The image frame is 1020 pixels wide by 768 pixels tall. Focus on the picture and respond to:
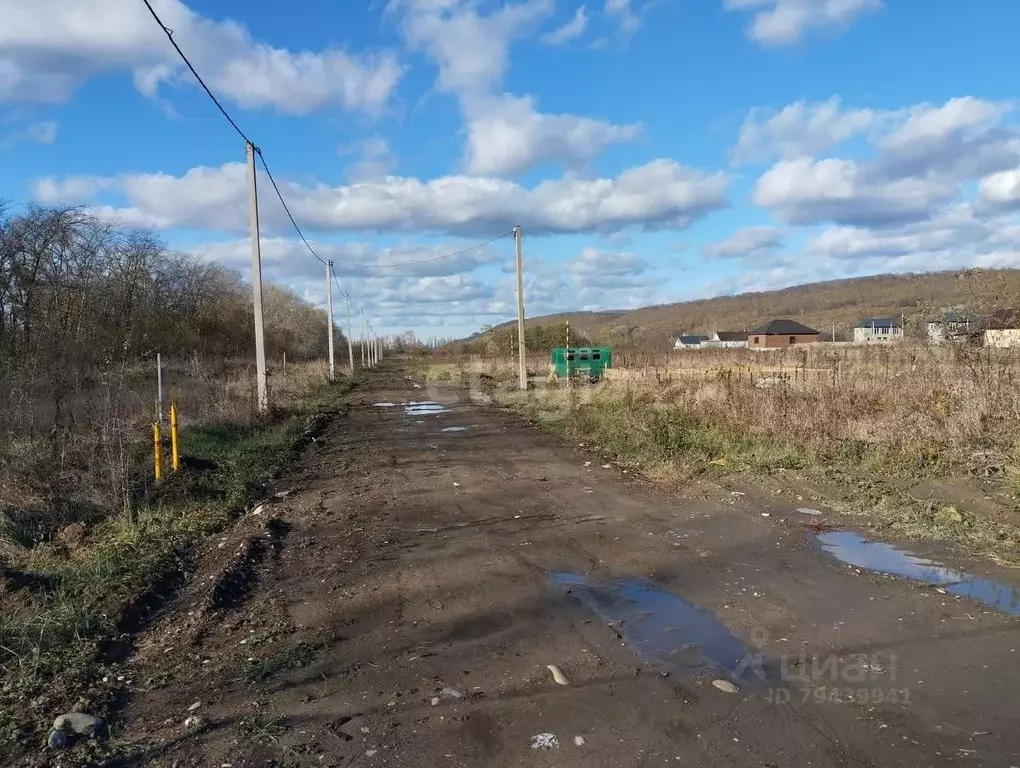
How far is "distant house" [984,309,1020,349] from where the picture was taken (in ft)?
32.6

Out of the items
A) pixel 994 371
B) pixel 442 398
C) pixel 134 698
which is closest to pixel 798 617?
pixel 134 698

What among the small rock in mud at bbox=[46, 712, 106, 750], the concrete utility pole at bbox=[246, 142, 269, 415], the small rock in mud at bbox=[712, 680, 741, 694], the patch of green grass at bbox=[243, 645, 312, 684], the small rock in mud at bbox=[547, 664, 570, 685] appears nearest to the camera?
the small rock in mud at bbox=[46, 712, 106, 750]

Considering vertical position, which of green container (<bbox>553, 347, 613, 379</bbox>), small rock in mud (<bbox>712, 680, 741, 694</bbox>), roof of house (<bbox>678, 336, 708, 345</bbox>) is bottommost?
small rock in mud (<bbox>712, 680, 741, 694</bbox>)

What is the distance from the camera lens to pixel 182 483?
980 cm

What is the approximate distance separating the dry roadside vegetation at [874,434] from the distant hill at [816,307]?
0.79 m

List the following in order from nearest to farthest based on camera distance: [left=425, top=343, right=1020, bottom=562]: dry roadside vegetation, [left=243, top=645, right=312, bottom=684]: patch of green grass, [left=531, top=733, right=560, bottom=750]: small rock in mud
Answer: [left=531, top=733, right=560, bottom=750]: small rock in mud
[left=243, top=645, right=312, bottom=684]: patch of green grass
[left=425, top=343, right=1020, bottom=562]: dry roadside vegetation

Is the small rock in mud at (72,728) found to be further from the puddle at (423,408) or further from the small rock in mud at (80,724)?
the puddle at (423,408)

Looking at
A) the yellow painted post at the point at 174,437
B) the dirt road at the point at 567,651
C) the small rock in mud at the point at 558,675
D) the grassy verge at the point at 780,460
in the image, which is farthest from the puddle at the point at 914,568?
the yellow painted post at the point at 174,437

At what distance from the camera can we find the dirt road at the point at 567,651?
350cm

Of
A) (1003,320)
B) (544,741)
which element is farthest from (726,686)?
(1003,320)

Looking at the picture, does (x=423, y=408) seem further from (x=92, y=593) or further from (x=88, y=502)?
(x=92, y=593)

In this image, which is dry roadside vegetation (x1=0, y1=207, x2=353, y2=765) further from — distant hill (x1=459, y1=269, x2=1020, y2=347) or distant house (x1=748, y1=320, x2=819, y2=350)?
distant house (x1=748, y1=320, x2=819, y2=350)

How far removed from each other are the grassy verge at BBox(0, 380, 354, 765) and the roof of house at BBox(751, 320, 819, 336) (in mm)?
95398

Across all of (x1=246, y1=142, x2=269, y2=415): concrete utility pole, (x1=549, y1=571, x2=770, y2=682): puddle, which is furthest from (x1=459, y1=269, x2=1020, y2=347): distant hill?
(x1=246, y1=142, x2=269, y2=415): concrete utility pole
